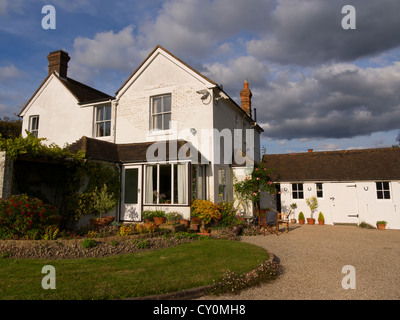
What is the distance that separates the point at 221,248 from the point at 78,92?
51.4 feet

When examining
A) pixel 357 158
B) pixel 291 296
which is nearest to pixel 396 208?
pixel 357 158

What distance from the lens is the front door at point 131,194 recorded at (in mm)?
13141

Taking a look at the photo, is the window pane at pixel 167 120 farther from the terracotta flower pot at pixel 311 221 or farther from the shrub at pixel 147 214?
the terracotta flower pot at pixel 311 221

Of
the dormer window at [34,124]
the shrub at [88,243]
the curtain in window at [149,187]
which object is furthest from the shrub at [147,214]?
the dormer window at [34,124]

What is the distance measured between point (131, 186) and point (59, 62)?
11.9 metres

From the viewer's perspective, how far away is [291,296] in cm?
512

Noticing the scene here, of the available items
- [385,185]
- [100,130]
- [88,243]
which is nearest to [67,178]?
[88,243]

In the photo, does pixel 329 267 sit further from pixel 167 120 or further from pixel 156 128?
pixel 156 128

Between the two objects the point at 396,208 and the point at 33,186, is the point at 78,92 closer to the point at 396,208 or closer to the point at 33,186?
the point at 33,186

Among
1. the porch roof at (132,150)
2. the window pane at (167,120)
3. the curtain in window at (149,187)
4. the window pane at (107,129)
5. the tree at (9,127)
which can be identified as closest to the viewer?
the porch roof at (132,150)

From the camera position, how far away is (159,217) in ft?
40.0

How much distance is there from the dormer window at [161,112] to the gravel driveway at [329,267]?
777 cm

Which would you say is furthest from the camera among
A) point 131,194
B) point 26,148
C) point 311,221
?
point 311,221

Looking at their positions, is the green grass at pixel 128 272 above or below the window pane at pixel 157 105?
below
